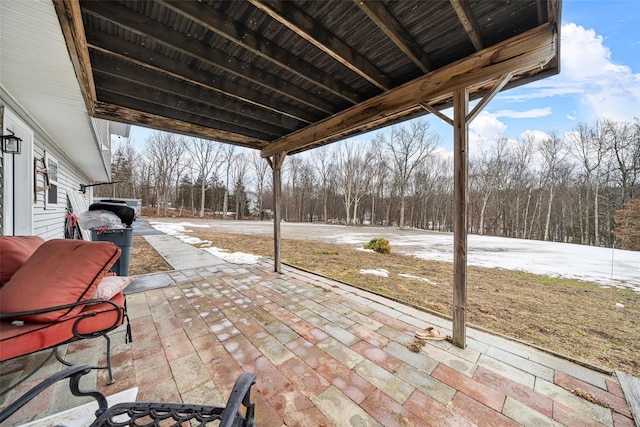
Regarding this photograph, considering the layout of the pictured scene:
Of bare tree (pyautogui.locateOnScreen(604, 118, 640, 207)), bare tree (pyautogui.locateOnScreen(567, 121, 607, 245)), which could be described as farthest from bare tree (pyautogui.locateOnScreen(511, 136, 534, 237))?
bare tree (pyautogui.locateOnScreen(604, 118, 640, 207))

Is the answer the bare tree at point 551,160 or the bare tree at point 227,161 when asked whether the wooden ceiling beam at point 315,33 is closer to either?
the bare tree at point 551,160

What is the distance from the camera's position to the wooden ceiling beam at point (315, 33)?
1.57 m

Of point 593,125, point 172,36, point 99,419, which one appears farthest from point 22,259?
point 593,125

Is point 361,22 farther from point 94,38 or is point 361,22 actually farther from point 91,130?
point 91,130

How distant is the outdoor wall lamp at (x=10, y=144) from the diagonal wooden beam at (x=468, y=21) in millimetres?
4406

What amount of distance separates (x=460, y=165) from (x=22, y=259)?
3.73 meters

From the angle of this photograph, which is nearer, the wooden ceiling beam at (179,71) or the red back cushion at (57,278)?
the red back cushion at (57,278)

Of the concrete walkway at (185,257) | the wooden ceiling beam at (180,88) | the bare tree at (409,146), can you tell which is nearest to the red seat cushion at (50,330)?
the wooden ceiling beam at (180,88)

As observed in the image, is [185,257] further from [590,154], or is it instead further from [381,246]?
[590,154]

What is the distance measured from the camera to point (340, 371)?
1827 mm

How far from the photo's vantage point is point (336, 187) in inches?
1069

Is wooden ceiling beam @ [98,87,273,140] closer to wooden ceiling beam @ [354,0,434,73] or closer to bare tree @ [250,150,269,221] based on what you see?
wooden ceiling beam @ [354,0,434,73]

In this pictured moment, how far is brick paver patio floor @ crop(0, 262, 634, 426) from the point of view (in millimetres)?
1469

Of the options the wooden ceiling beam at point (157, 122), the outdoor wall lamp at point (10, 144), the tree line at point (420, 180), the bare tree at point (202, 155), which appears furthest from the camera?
the bare tree at point (202, 155)
